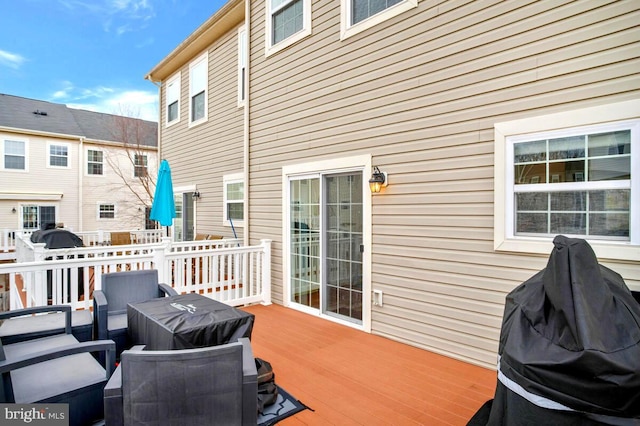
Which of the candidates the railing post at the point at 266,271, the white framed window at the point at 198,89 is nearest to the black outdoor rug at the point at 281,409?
the railing post at the point at 266,271

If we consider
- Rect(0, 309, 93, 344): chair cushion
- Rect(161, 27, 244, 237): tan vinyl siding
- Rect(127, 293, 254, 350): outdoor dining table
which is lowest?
Rect(0, 309, 93, 344): chair cushion

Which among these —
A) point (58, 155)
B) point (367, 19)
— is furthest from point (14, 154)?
point (367, 19)

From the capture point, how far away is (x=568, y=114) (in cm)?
285

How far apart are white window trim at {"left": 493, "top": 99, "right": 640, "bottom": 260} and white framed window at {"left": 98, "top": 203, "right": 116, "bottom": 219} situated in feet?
56.5

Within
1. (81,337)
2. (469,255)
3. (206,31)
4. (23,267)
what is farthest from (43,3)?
(469,255)

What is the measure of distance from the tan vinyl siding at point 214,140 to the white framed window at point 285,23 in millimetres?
1866

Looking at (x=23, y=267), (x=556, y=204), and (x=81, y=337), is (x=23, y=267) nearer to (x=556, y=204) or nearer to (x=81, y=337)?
(x=81, y=337)

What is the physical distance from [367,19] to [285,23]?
186cm

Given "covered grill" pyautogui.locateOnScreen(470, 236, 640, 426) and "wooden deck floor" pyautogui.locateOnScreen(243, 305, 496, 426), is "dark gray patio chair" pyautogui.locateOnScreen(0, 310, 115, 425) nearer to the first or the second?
"wooden deck floor" pyautogui.locateOnScreen(243, 305, 496, 426)

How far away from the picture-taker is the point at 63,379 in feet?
7.09

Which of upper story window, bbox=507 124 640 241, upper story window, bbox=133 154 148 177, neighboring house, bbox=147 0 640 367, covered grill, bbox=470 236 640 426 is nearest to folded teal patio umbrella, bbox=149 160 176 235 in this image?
neighboring house, bbox=147 0 640 367

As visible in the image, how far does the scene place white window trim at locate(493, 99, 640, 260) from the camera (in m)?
2.57

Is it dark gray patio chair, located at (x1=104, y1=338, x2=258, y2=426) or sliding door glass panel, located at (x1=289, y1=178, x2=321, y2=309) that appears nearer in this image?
dark gray patio chair, located at (x1=104, y1=338, x2=258, y2=426)

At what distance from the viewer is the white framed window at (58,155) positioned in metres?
14.8
